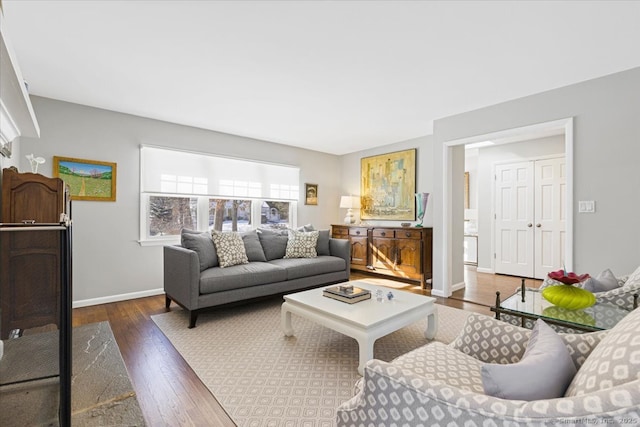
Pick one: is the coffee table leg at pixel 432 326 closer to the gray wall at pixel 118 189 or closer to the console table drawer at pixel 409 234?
the console table drawer at pixel 409 234

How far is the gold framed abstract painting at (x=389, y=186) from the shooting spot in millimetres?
5125

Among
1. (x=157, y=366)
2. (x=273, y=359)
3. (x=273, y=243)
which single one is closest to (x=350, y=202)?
(x=273, y=243)

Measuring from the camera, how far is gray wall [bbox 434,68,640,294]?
2717mm

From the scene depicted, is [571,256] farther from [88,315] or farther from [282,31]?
[88,315]

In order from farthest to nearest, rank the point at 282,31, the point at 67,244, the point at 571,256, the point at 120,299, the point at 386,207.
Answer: the point at 386,207
the point at 120,299
the point at 571,256
the point at 282,31
the point at 67,244

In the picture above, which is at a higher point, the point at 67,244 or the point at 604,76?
the point at 604,76

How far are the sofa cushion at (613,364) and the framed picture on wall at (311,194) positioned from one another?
5058mm

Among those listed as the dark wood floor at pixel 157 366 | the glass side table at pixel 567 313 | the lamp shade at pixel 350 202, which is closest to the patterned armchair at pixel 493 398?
the glass side table at pixel 567 313

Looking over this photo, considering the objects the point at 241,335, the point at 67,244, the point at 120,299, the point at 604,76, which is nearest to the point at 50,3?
the point at 67,244

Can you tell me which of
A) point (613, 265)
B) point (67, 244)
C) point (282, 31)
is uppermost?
point (282, 31)

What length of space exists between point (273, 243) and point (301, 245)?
15.2 inches

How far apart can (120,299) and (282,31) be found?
358 centimetres

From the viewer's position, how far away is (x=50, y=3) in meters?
1.88

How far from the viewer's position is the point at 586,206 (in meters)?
2.95
